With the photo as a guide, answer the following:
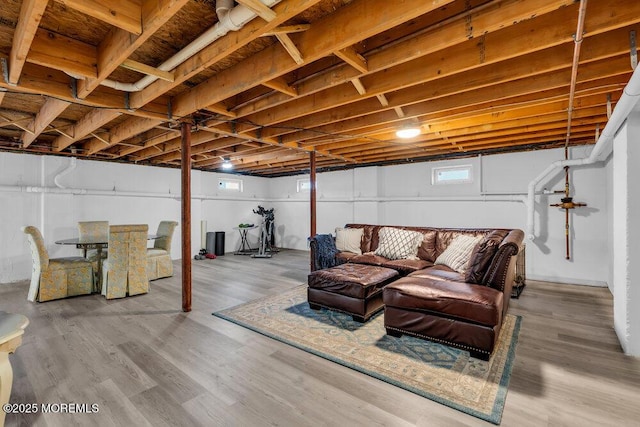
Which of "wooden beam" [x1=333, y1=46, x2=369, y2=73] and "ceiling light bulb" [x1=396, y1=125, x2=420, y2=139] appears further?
"ceiling light bulb" [x1=396, y1=125, x2=420, y2=139]

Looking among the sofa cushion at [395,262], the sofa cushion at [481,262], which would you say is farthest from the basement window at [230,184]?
the sofa cushion at [481,262]

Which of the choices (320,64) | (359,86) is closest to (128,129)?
(320,64)

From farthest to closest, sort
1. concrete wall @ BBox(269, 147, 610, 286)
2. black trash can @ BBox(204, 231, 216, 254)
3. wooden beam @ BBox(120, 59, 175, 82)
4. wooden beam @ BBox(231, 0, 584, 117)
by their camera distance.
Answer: black trash can @ BBox(204, 231, 216, 254) → concrete wall @ BBox(269, 147, 610, 286) → wooden beam @ BBox(120, 59, 175, 82) → wooden beam @ BBox(231, 0, 584, 117)

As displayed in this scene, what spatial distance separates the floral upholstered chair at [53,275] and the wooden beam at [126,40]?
92.7 inches

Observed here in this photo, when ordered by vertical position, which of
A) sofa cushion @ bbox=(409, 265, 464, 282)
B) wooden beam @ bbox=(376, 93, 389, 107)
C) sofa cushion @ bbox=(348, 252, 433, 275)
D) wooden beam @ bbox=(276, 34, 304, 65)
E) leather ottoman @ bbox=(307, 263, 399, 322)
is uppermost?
wooden beam @ bbox=(376, 93, 389, 107)

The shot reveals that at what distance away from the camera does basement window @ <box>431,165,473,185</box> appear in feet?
18.6

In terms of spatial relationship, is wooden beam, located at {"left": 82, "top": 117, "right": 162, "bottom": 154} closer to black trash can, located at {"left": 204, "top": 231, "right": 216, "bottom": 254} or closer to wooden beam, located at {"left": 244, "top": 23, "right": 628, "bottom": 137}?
wooden beam, located at {"left": 244, "top": 23, "right": 628, "bottom": 137}

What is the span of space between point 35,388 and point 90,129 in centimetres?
299

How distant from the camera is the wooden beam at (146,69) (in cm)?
214

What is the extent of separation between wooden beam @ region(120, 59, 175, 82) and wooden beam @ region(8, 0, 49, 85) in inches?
20.0

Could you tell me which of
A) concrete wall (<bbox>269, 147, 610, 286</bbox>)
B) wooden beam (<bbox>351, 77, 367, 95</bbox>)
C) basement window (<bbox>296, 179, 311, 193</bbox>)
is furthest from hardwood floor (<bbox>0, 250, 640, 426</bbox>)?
basement window (<bbox>296, 179, 311, 193</bbox>)

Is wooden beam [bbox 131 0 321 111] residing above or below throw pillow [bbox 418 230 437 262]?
above

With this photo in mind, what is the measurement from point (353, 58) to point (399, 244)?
304 cm

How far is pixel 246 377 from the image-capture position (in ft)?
6.93
